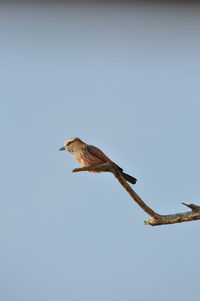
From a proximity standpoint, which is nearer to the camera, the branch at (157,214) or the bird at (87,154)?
the branch at (157,214)

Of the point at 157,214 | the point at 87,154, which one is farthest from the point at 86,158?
the point at 157,214

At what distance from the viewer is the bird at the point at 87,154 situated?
0.87 meters

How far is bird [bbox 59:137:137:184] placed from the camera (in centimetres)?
87

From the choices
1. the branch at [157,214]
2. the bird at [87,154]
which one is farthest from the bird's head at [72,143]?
the branch at [157,214]

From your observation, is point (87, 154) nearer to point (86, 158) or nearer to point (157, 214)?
point (86, 158)

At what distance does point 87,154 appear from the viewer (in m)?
0.89

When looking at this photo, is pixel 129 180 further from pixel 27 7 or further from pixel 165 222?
pixel 27 7

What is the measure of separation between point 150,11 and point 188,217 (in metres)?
0.84

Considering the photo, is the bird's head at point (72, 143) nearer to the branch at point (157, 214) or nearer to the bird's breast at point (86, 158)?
the bird's breast at point (86, 158)

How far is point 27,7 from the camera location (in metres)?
1.42

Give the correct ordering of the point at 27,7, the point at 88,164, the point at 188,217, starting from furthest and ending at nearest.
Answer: the point at 27,7
the point at 88,164
the point at 188,217

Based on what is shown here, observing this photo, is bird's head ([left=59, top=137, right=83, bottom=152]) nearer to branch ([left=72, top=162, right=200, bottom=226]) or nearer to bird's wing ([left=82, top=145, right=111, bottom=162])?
bird's wing ([left=82, top=145, right=111, bottom=162])

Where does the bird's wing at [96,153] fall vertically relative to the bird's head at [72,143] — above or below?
below

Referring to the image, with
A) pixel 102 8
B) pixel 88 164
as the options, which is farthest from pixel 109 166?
pixel 102 8
